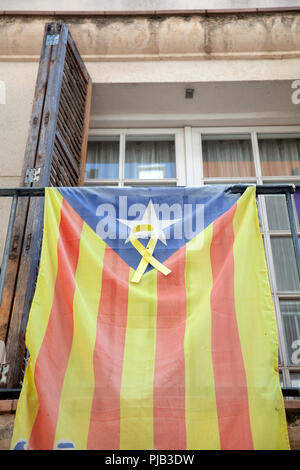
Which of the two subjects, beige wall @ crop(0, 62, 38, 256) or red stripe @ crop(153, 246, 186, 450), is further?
beige wall @ crop(0, 62, 38, 256)

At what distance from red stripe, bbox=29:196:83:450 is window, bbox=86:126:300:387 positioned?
86.4 inches

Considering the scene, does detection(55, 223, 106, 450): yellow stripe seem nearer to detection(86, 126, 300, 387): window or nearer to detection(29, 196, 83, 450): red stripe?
detection(29, 196, 83, 450): red stripe

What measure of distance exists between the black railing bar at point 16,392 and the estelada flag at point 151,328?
19 cm

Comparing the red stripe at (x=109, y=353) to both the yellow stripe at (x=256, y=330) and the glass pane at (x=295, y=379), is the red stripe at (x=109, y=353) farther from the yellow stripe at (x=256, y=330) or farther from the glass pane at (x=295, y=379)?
the glass pane at (x=295, y=379)

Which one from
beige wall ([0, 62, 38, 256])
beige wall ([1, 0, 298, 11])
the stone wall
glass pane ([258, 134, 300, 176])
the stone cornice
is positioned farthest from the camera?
beige wall ([1, 0, 298, 11])

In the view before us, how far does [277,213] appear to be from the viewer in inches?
183

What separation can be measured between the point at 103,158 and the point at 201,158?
1118 mm

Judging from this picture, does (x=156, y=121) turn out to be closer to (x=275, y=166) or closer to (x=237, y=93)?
(x=237, y=93)

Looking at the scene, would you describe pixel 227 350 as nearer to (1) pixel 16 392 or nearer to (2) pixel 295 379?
(1) pixel 16 392

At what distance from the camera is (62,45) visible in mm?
4027

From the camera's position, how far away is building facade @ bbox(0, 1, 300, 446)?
501cm

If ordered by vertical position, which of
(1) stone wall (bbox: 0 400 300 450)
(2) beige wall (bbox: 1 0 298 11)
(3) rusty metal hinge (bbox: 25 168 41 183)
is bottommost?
(1) stone wall (bbox: 0 400 300 450)

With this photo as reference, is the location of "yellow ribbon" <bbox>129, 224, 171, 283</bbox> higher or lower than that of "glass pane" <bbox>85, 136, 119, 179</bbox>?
lower

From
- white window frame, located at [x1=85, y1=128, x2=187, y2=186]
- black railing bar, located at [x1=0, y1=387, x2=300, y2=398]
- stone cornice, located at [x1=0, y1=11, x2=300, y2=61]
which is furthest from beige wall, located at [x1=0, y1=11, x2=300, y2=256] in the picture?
Result: black railing bar, located at [x1=0, y1=387, x2=300, y2=398]
